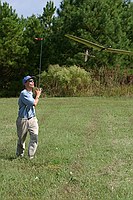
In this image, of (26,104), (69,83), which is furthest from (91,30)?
(26,104)

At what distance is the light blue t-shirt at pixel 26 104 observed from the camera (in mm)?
7090

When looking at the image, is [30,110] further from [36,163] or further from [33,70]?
[33,70]

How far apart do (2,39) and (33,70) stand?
12.1ft

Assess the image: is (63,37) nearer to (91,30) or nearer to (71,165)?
(91,30)

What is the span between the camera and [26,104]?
23.4 feet

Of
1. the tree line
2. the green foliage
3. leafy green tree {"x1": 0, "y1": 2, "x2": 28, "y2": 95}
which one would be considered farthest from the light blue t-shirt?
leafy green tree {"x1": 0, "y1": 2, "x2": 28, "y2": 95}

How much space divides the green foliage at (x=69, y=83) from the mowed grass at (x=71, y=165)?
1478 cm

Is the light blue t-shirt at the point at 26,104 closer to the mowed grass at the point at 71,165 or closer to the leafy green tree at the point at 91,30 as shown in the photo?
the mowed grass at the point at 71,165

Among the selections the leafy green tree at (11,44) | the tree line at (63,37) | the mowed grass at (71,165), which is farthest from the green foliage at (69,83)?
the mowed grass at (71,165)

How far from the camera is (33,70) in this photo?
33812 mm

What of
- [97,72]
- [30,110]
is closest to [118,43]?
[97,72]

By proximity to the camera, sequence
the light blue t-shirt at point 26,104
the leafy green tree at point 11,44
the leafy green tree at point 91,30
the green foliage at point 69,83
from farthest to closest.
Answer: the leafy green tree at point 11,44 → the leafy green tree at point 91,30 → the green foliage at point 69,83 → the light blue t-shirt at point 26,104

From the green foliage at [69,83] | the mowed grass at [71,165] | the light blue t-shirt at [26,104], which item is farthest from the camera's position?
the green foliage at [69,83]

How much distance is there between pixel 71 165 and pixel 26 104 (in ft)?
4.29
